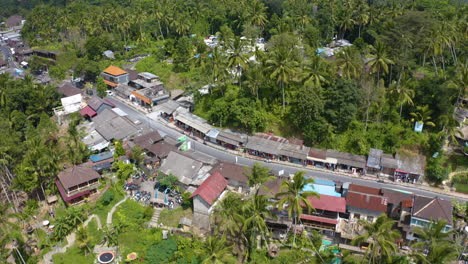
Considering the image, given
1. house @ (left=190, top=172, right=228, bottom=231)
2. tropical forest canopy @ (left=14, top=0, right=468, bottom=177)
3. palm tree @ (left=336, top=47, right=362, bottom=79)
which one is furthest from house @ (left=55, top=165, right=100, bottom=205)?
palm tree @ (left=336, top=47, right=362, bottom=79)

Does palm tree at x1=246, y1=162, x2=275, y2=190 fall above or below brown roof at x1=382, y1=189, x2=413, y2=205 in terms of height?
above

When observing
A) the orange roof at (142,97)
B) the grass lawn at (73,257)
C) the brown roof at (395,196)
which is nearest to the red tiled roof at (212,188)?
the grass lawn at (73,257)

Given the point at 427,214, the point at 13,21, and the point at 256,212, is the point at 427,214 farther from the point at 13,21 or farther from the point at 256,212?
the point at 13,21

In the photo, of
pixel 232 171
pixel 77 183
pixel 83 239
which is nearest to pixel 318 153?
pixel 232 171

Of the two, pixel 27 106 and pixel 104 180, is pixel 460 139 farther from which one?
pixel 27 106

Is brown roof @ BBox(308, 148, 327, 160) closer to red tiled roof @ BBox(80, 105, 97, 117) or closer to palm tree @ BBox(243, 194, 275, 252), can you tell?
palm tree @ BBox(243, 194, 275, 252)

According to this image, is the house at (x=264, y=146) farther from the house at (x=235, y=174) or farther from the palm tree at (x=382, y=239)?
the palm tree at (x=382, y=239)
